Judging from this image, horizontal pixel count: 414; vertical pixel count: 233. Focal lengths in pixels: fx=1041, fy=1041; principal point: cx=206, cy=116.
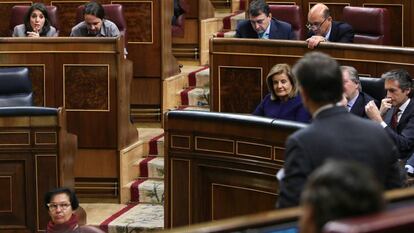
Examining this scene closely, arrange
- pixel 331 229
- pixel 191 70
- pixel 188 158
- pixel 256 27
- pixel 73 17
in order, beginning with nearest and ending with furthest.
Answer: pixel 331 229, pixel 188 158, pixel 256 27, pixel 73 17, pixel 191 70

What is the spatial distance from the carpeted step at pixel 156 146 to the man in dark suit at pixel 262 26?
77 centimetres

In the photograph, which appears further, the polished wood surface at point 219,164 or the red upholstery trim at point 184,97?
the red upholstery trim at point 184,97

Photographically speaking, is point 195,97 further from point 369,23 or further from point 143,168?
point 369,23

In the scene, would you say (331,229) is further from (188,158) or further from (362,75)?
(362,75)

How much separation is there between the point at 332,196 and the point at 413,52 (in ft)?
9.79

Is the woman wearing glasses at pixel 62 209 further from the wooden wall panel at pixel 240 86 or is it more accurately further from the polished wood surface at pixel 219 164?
the wooden wall panel at pixel 240 86

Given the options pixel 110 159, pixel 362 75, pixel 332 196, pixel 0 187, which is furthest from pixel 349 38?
pixel 332 196

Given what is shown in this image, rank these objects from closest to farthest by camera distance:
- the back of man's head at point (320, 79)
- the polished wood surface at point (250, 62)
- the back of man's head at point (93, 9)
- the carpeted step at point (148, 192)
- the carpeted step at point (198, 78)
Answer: the back of man's head at point (320, 79) < the polished wood surface at point (250, 62) < the carpeted step at point (148, 192) < the back of man's head at point (93, 9) < the carpeted step at point (198, 78)

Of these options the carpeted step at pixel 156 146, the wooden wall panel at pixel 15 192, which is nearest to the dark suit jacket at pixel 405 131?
the wooden wall panel at pixel 15 192

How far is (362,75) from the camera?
4617 millimetres

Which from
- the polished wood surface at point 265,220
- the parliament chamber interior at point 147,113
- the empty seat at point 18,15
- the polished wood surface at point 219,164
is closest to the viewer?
the polished wood surface at point 265,220

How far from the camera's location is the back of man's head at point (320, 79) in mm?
2106

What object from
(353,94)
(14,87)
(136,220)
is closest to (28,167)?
(14,87)

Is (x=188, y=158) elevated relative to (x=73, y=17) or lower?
lower
